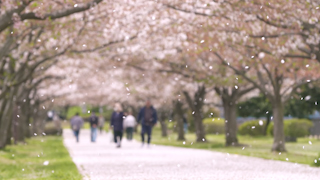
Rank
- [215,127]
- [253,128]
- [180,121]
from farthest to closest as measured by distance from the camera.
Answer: [215,127] → [253,128] → [180,121]

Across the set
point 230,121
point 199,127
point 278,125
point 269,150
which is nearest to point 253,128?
point 199,127

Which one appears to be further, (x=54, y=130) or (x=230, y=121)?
(x=54, y=130)

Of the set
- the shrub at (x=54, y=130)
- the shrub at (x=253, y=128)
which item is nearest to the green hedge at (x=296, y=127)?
the shrub at (x=253, y=128)

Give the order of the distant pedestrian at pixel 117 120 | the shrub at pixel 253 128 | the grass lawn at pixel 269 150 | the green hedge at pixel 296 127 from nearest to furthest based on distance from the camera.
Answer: the grass lawn at pixel 269 150 < the distant pedestrian at pixel 117 120 < the green hedge at pixel 296 127 < the shrub at pixel 253 128

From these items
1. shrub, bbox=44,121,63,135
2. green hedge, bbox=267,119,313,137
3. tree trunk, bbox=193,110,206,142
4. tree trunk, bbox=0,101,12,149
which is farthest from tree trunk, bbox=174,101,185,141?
shrub, bbox=44,121,63,135

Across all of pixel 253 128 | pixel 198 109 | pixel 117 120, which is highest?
pixel 198 109

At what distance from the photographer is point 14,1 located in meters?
12.2

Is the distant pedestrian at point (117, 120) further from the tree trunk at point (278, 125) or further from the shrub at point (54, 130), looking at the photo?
the shrub at point (54, 130)

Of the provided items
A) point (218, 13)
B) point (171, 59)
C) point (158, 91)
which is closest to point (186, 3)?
point (218, 13)

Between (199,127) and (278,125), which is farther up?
(199,127)

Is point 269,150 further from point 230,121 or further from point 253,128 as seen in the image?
point 253,128

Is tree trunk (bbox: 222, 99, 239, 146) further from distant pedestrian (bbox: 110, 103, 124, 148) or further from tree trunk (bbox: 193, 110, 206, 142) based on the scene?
distant pedestrian (bbox: 110, 103, 124, 148)

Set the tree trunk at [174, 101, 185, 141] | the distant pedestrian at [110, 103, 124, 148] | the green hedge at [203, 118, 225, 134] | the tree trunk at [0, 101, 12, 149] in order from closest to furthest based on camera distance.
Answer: the tree trunk at [0, 101, 12, 149] < the distant pedestrian at [110, 103, 124, 148] < the tree trunk at [174, 101, 185, 141] < the green hedge at [203, 118, 225, 134]

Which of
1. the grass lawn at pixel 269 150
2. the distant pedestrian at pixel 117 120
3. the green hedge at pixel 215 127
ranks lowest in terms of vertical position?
the grass lawn at pixel 269 150
